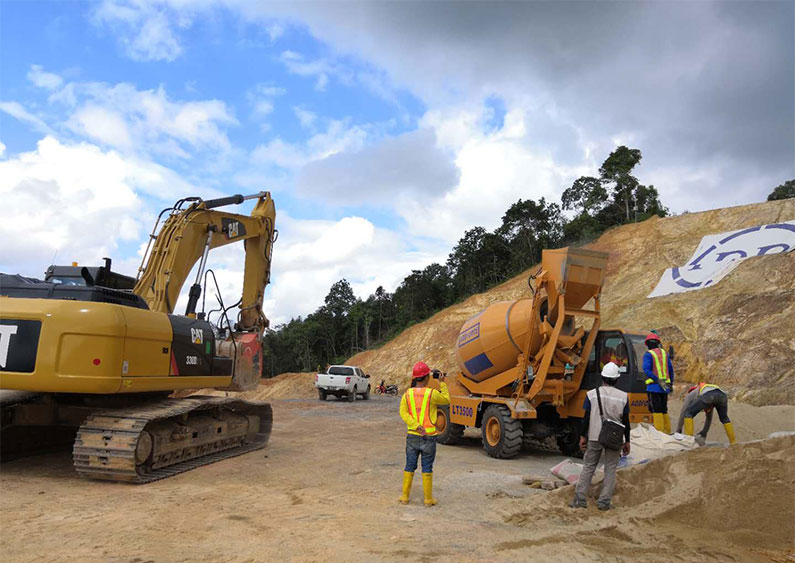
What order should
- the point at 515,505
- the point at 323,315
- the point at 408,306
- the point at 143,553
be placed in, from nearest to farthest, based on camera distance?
the point at 143,553 < the point at 515,505 < the point at 408,306 < the point at 323,315

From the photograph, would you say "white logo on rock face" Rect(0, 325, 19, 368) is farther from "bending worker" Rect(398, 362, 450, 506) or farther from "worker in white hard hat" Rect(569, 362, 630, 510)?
"worker in white hard hat" Rect(569, 362, 630, 510)

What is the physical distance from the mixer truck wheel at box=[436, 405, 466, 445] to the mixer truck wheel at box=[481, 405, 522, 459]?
4.77 ft

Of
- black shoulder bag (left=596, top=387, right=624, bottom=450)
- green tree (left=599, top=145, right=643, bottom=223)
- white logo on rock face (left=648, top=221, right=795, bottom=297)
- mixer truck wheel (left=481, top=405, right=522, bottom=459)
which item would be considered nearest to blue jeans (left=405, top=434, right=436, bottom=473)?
black shoulder bag (left=596, top=387, right=624, bottom=450)

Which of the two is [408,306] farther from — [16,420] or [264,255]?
[16,420]

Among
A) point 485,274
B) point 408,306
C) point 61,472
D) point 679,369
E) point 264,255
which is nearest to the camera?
point 61,472

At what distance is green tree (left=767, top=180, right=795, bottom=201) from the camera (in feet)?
150

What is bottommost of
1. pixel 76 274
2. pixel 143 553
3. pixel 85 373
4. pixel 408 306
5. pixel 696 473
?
pixel 143 553

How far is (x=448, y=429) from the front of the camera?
11.9 m

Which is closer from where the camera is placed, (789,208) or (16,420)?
(16,420)

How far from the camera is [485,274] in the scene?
174 ft

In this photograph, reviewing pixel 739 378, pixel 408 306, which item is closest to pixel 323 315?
pixel 408 306

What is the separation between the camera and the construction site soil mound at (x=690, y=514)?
15.9 feet

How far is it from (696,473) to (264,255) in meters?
8.91

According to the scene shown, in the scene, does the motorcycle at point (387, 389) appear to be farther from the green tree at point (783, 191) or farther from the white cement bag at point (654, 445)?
the green tree at point (783, 191)
